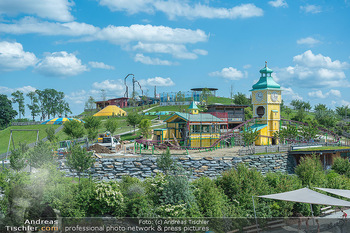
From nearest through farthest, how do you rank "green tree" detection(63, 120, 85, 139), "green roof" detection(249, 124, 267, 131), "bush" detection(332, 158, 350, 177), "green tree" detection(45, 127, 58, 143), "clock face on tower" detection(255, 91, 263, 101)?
1. "bush" detection(332, 158, 350, 177)
2. "green tree" detection(45, 127, 58, 143)
3. "green roof" detection(249, 124, 267, 131)
4. "green tree" detection(63, 120, 85, 139)
5. "clock face on tower" detection(255, 91, 263, 101)

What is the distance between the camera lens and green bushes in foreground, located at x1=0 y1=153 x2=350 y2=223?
14.3 m

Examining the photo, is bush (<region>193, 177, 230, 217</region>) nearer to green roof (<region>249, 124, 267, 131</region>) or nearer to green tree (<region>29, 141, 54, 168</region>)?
green tree (<region>29, 141, 54, 168</region>)

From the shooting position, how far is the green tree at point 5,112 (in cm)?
8662

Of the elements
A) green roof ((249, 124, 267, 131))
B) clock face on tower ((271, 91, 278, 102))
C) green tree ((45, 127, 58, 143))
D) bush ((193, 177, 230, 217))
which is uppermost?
clock face on tower ((271, 91, 278, 102))

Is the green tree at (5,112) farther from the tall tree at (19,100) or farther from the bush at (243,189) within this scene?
the bush at (243,189)

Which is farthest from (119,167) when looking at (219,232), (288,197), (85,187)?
(288,197)

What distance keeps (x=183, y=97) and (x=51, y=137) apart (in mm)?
61570

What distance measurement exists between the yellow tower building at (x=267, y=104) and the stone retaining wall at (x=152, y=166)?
11.2m

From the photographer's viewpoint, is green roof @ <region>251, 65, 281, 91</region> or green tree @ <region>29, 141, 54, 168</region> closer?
green tree @ <region>29, 141, 54, 168</region>

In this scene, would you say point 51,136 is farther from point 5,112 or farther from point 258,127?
point 5,112

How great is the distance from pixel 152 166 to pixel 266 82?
22.8 meters

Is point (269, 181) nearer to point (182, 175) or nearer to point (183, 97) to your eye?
point (182, 175)

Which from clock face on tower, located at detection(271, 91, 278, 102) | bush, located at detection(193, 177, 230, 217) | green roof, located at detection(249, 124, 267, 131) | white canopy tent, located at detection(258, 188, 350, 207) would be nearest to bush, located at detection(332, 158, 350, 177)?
green roof, located at detection(249, 124, 267, 131)

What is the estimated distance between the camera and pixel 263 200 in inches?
679
